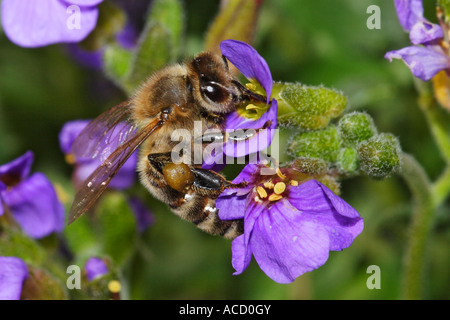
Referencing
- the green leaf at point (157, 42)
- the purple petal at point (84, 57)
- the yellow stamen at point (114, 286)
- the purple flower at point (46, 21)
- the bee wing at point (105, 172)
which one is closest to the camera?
the bee wing at point (105, 172)

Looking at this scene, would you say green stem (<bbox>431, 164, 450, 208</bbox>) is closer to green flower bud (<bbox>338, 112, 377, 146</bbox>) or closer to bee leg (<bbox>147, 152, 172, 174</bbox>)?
green flower bud (<bbox>338, 112, 377, 146</bbox>)

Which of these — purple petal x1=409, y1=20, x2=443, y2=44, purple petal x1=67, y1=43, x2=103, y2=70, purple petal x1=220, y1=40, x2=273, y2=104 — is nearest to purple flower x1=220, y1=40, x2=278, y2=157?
purple petal x1=220, y1=40, x2=273, y2=104

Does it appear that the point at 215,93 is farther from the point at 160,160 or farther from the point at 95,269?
the point at 95,269

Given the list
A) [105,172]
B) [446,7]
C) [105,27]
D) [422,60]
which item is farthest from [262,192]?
[105,27]

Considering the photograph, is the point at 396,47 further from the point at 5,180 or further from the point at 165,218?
the point at 5,180

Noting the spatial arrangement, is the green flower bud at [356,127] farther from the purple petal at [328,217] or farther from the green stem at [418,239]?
the green stem at [418,239]

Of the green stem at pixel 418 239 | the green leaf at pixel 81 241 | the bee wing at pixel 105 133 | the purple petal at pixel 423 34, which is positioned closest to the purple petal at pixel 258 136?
the bee wing at pixel 105 133
